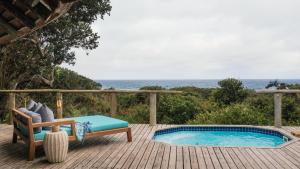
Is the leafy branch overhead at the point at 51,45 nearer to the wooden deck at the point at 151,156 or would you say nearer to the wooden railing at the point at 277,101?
the wooden deck at the point at 151,156

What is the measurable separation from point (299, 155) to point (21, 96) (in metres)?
8.71

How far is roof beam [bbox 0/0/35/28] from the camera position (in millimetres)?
4066

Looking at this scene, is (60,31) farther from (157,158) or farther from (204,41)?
(204,41)

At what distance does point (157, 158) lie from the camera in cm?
502

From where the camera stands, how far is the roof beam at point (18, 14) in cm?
407

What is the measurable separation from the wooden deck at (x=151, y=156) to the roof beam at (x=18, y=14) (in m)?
Result: 1.93

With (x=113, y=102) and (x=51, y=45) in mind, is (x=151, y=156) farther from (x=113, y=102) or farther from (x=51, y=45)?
(x=51, y=45)

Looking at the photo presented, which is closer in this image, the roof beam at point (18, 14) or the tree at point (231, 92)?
the roof beam at point (18, 14)

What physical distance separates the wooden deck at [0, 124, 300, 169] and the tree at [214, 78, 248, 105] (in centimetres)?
433

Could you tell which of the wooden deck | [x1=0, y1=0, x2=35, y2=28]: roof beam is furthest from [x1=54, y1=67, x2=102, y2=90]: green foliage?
[x1=0, y1=0, x2=35, y2=28]: roof beam

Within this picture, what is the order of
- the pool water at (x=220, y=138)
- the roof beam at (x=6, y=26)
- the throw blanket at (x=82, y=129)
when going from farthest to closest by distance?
the pool water at (x=220, y=138), the throw blanket at (x=82, y=129), the roof beam at (x=6, y=26)

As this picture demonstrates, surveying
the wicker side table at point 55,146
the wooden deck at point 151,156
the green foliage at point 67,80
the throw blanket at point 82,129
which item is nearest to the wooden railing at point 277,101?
the wooden deck at point 151,156

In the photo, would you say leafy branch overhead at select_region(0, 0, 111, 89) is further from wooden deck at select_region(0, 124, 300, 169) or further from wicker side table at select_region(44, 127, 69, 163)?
wicker side table at select_region(44, 127, 69, 163)

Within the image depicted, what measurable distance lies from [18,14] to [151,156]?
275 centimetres
